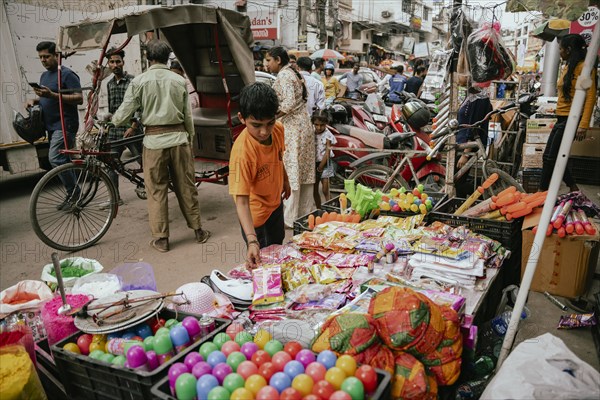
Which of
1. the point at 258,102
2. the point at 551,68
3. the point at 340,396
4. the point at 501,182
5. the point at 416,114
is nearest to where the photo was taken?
the point at 340,396

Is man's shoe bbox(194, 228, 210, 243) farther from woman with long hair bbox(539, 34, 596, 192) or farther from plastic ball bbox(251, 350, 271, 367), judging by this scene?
woman with long hair bbox(539, 34, 596, 192)

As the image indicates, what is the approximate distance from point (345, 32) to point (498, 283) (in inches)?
1198

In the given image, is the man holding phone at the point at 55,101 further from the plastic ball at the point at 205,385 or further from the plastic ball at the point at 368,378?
the plastic ball at the point at 368,378

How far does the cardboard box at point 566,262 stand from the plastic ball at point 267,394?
254 centimetres

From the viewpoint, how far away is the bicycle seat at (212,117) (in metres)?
5.54

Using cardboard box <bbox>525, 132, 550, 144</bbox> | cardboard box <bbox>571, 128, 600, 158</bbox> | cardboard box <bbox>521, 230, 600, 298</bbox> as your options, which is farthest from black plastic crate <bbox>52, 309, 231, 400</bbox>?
cardboard box <bbox>571, 128, 600, 158</bbox>

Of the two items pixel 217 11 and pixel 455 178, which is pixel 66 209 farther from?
pixel 455 178

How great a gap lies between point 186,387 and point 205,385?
61 mm

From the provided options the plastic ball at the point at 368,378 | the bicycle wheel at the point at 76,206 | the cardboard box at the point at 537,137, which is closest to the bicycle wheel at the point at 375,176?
the cardboard box at the point at 537,137

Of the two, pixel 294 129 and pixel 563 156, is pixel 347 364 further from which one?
pixel 294 129

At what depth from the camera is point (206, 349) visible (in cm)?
154

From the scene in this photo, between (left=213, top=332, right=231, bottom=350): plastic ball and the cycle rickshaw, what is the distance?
3384 millimetres

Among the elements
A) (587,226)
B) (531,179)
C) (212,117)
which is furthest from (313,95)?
(587,226)

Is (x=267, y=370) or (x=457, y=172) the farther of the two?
(x=457, y=172)
